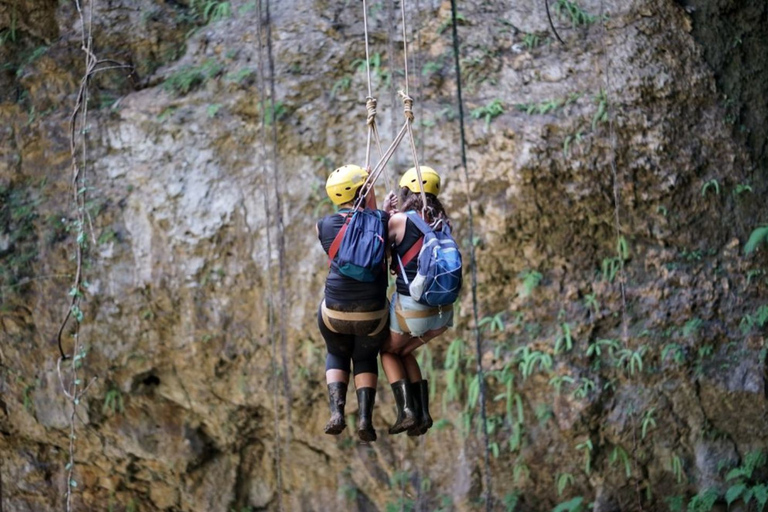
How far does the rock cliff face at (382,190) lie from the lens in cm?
766

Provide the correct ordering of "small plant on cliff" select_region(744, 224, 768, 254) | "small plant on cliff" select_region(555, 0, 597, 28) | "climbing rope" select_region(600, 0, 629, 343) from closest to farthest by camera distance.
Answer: "small plant on cliff" select_region(744, 224, 768, 254) → "climbing rope" select_region(600, 0, 629, 343) → "small plant on cliff" select_region(555, 0, 597, 28)

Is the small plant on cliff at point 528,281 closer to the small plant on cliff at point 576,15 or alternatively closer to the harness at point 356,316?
the small plant on cliff at point 576,15

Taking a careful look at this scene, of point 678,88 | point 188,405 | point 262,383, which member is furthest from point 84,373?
point 678,88

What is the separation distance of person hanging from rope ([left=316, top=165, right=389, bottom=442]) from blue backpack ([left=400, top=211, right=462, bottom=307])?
0.22 metres

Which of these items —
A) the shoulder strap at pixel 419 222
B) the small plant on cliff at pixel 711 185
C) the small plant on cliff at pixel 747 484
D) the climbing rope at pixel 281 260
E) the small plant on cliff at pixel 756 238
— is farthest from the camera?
the climbing rope at pixel 281 260

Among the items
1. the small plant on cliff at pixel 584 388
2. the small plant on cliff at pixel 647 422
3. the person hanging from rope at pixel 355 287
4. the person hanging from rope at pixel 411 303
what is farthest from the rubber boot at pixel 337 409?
the small plant on cliff at pixel 647 422

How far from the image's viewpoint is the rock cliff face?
7660 mm

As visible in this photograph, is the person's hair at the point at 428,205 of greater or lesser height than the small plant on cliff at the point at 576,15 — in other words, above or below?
below

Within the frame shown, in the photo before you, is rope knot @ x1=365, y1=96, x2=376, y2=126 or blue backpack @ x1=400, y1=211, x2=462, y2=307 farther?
rope knot @ x1=365, y1=96, x2=376, y2=126

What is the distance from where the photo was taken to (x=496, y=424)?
25.4ft

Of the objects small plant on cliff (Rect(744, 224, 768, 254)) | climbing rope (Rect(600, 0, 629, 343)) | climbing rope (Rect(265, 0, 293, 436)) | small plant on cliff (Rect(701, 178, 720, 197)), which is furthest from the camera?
climbing rope (Rect(265, 0, 293, 436))

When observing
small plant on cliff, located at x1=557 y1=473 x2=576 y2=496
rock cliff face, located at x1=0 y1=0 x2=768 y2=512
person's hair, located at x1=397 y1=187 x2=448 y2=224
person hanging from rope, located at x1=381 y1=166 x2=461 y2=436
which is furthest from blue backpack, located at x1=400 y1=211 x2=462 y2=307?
small plant on cliff, located at x1=557 y1=473 x2=576 y2=496

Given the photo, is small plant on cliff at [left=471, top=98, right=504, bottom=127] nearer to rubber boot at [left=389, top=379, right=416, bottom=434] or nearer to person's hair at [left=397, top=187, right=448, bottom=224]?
person's hair at [left=397, top=187, right=448, bottom=224]

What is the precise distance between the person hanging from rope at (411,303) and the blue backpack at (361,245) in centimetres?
16
